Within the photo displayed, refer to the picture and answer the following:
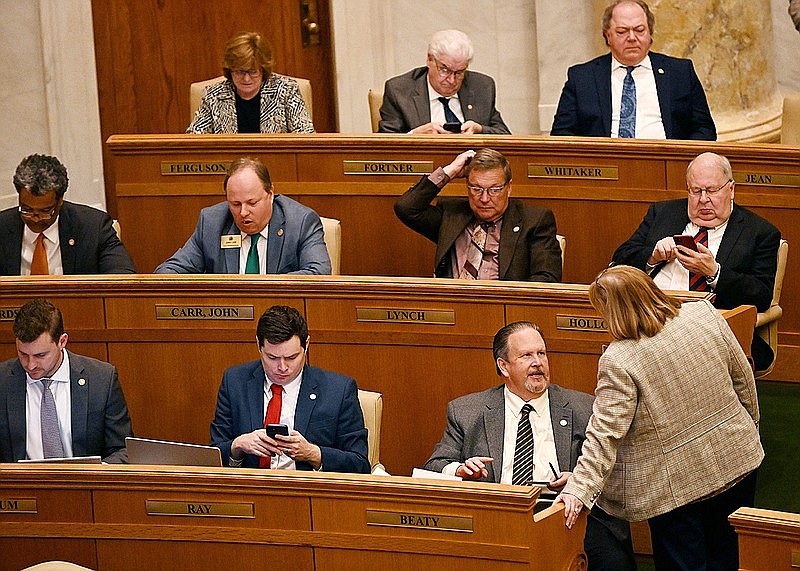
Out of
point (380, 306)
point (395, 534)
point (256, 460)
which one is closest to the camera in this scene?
point (395, 534)

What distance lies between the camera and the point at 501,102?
7.79m

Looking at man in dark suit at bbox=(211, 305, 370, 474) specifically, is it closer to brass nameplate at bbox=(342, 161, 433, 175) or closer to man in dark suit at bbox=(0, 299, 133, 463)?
man in dark suit at bbox=(0, 299, 133, 463)

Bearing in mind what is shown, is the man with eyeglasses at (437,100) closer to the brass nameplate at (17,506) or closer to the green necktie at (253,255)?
the green necktie at (253,255)

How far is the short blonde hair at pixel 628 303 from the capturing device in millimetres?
3805

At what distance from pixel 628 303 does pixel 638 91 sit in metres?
2.35

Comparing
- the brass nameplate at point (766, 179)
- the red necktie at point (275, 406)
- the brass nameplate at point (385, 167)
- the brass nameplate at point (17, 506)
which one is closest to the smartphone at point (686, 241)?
the brass nameplate at point (766, 179)

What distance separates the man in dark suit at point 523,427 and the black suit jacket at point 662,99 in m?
1.86

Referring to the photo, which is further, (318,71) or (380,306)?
(318,71)

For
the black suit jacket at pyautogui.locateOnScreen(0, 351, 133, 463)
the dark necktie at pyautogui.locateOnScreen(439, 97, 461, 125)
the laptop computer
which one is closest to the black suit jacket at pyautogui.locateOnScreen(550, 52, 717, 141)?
the dark necktie at pyautogui.locateOnScreen(439, 97, 461, 125)

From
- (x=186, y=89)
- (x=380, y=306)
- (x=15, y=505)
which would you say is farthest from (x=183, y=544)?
(x=186, y=89)

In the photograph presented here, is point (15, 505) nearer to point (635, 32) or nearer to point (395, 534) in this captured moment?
point (395, 534)

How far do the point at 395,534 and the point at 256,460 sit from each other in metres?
0.74

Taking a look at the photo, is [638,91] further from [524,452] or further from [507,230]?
[524,452]

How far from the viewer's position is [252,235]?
5352 mm
